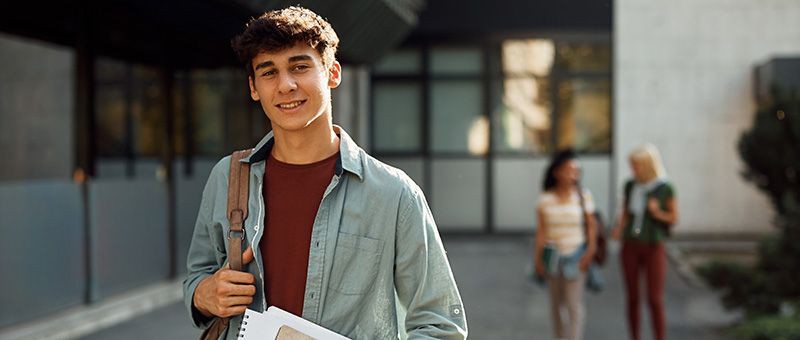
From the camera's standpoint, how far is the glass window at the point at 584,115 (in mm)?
20156

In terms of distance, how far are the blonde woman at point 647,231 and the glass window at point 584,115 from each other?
38.2ft

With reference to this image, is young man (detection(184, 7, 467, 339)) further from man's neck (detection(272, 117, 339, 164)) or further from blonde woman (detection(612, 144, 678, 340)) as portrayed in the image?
blonde woman (detection(612, 144, 678, 340))

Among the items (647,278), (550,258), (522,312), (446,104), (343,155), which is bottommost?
(522,312)

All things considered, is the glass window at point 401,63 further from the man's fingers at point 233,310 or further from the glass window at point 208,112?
the man's fingers at point 233,310

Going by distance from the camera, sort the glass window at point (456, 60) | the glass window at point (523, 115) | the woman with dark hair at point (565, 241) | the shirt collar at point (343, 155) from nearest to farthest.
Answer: the shirt collar at point (343, 155) → the woman with dark hair at point (565, 241) → the glass window at point (523, 115) → the glass window at point (456, 60)

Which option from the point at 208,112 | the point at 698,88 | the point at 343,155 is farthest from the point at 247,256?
the point at 698,88

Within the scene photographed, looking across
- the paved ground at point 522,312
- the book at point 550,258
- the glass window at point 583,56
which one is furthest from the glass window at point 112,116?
the glass window at point 583,56

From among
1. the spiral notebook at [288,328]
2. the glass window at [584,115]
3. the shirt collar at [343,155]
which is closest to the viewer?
the spiral notebook at [288,328]

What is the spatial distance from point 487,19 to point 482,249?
14.7 ft

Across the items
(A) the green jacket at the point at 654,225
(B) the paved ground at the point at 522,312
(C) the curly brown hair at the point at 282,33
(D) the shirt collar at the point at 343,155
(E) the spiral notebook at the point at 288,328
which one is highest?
(C) the curly brown hair at the point at 282,33

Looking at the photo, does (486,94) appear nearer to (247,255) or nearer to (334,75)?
(334,75)

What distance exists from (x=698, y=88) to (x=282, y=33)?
1799 cm

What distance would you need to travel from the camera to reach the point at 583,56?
65.7 ft

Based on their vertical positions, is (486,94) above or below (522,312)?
above
